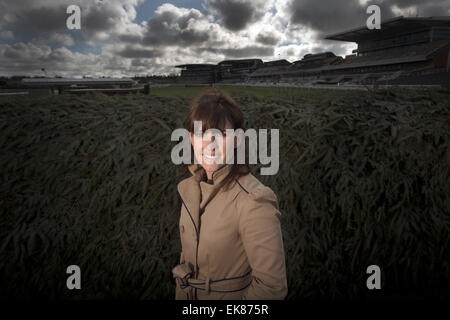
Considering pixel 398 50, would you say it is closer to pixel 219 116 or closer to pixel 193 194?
pixel 219 116

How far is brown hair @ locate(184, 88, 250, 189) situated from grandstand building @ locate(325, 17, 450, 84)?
50.4m

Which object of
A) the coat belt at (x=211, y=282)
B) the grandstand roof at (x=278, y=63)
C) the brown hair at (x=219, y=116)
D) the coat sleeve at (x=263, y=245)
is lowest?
the coat belt at (x=211, y=282)

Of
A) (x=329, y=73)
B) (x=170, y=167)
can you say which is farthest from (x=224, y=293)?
(x=329, y=73)

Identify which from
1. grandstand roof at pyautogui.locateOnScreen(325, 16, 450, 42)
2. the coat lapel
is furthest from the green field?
grandstand roof at pyautogui.locateOnScreen(325, 16, 450, 42)

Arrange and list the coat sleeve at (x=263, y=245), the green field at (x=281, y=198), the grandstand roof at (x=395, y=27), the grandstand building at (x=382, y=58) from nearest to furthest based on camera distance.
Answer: the coat sleeve at (x=263, y=245)
the green field at (x=281, y=198)
the grandstand building at (x=382, y=58)
the grandstand roof at (x=395, y=27)

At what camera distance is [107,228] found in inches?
97.3

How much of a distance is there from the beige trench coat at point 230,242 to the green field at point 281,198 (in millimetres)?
920

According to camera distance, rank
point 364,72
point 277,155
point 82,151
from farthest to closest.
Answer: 1. point 364,72
2. point 82,151
3. point 277,155

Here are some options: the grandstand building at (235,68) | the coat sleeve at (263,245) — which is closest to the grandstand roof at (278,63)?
the grandstand building at (235,68)

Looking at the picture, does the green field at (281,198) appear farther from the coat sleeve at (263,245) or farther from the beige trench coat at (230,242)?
the coat sleeve at (263,245)

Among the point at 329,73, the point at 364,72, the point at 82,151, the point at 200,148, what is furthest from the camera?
the point at 329,73

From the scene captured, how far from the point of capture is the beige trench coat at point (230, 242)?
4.24 feet

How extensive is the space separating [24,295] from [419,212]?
393 centimetres

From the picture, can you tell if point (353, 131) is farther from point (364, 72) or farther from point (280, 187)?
point (364, 72)
